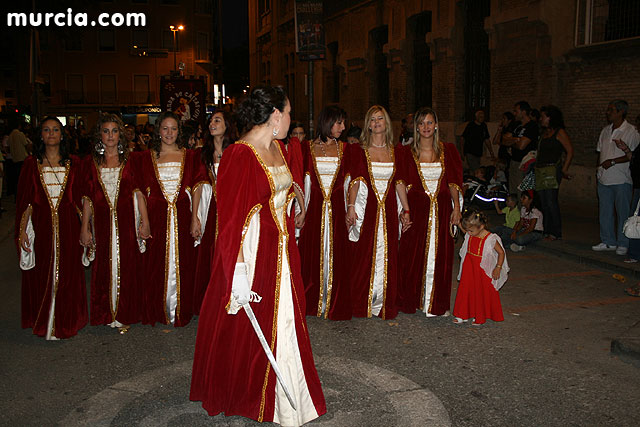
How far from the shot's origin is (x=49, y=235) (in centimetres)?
592

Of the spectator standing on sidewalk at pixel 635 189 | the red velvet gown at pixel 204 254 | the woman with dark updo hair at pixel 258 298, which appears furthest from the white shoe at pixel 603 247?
the woman with dark updo hair at pixel 258 298

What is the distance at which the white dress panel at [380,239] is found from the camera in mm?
6430

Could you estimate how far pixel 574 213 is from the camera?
1272cm

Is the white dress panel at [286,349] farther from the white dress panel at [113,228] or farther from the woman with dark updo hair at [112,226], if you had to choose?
the white dress panel at [113,228]

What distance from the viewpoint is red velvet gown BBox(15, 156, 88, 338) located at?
19.4 feet

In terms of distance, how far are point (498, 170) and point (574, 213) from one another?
1.66 meters

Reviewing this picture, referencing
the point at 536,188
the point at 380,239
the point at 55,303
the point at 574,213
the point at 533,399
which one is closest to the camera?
the point at 533,399

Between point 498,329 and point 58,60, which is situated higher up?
point 58,60

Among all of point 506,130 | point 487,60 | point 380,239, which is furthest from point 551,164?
point 487,60

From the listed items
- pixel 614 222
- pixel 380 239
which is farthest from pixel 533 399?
pixel 614 222

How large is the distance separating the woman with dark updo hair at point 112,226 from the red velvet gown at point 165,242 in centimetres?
11

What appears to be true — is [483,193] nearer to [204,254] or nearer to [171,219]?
[204,254]

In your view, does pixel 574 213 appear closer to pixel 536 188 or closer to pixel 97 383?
pixel 536 188

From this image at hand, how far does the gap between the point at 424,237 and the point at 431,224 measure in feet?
0.49
